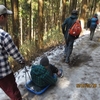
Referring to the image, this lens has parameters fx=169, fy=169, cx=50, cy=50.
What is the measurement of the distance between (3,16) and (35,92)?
93.1 inches

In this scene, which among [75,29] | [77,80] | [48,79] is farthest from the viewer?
[75,29]

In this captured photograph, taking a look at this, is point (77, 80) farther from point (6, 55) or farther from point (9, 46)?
point (9, 46)

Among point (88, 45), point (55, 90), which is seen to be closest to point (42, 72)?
point (55, 90)

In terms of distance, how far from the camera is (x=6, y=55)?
3.33 m

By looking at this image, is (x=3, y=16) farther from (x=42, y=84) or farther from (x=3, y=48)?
(x=42, y=84)

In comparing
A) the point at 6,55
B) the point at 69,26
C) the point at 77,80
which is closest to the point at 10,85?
the point at 6,55

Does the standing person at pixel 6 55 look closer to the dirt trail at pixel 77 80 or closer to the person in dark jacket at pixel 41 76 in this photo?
the person in dark jacket at pixel 41 76

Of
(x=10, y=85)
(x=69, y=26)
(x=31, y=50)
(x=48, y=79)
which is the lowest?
(x=31, y=50)

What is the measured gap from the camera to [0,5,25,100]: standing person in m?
3.17

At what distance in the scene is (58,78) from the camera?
223 inches

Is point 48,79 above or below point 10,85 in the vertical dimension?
below

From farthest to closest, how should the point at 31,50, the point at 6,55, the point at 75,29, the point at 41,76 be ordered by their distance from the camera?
the point at 31,50 < the point at 75,29 < the point at 41,76 < the point at 6,55

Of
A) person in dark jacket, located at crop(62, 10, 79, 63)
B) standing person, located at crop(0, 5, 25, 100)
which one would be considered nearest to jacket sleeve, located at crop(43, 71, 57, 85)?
standing person, located at crop(0, 5, 25, 100)

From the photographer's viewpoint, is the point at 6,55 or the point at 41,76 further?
the point at 41,76
